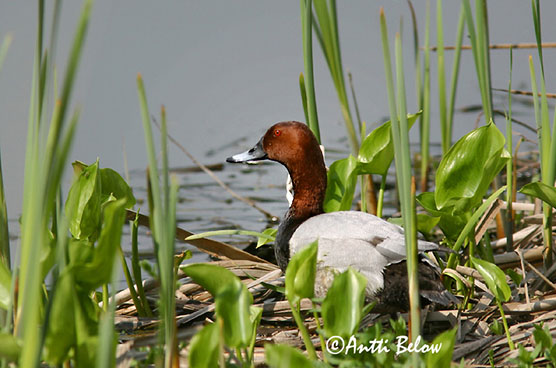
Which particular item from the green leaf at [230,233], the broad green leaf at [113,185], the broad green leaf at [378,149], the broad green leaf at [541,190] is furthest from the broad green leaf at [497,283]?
the broad green leaf at [113,185]

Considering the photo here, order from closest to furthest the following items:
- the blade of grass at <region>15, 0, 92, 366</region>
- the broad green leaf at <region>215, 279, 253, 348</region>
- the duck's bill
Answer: the blade of grass at <region>15, 0, 92, 366</region>, the broad green leaf at <region>215, 279, 253, 348</region>, the duck's bill

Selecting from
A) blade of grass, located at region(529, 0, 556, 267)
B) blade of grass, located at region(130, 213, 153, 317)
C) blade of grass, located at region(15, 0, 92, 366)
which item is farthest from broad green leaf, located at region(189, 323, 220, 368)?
blade of grass, located at region(529, 0, 556, 267)

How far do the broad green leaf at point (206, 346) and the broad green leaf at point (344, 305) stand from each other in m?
0.30

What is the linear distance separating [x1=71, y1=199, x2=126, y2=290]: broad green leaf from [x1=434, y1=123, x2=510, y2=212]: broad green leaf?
4.35ft

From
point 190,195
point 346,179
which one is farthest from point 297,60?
point 346,179

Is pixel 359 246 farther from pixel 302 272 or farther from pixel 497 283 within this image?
pixel 302 272

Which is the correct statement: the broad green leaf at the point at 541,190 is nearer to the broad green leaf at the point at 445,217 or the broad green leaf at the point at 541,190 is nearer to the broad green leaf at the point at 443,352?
the broad green leaf at the point at 445,217

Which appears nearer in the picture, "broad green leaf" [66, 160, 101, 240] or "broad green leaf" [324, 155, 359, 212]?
"broad green leaf" [66, 160, 101, 240]

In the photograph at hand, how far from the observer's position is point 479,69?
283 centimetres

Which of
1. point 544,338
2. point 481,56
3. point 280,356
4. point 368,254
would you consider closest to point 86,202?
point 368,254

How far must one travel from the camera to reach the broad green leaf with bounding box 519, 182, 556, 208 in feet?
7.76

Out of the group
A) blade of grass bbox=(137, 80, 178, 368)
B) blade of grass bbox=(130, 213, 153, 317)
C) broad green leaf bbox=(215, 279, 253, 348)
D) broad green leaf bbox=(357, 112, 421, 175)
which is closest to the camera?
blade of grass bbox=(137, 80, 178, 368)

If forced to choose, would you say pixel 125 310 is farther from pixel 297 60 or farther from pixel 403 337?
pixel 297 60

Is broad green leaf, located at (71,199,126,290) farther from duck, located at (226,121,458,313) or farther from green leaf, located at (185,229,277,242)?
green leaf, located at (185,229,277,242)
